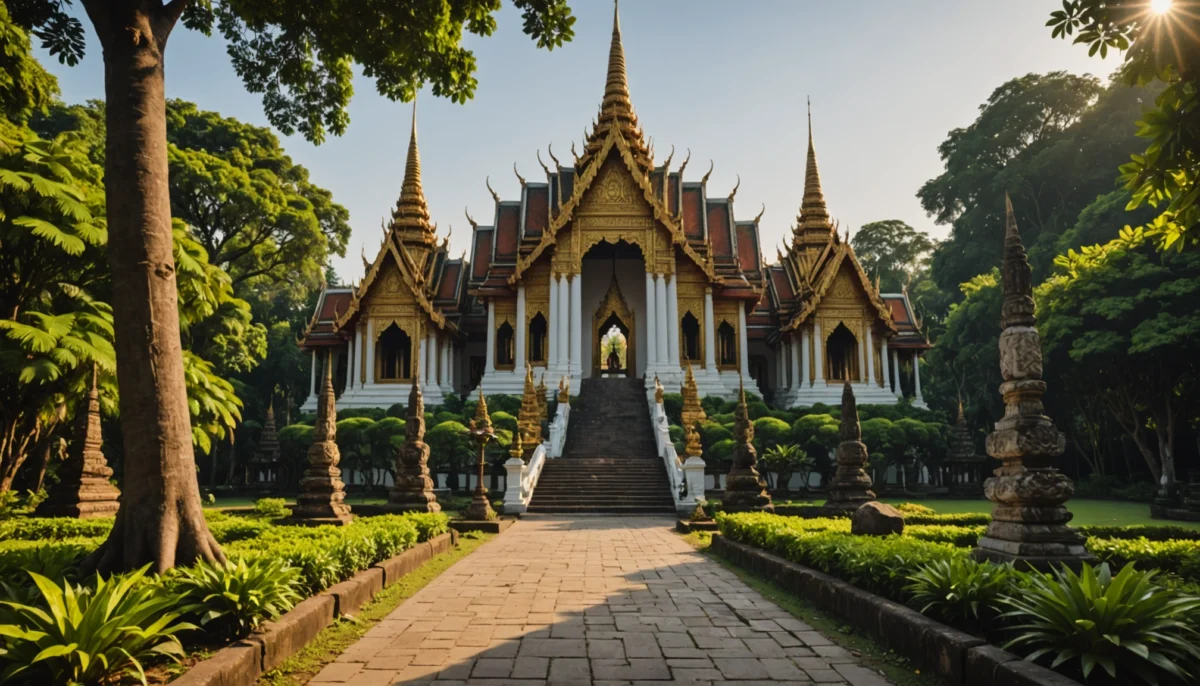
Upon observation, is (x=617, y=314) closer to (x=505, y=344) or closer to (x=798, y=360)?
(x=505, y=344)

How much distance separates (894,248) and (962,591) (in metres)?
54.5

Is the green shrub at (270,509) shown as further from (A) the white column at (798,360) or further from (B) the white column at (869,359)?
(B) the white column at (869,359)

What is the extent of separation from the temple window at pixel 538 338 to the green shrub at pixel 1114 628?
77.6 ft

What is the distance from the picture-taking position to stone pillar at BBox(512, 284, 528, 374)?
26.3 metres

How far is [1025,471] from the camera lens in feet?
18.4

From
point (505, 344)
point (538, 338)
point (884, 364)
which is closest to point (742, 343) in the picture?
point (884, 364)

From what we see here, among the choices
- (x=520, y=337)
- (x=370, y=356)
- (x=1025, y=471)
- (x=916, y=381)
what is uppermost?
(x=520, y=337)

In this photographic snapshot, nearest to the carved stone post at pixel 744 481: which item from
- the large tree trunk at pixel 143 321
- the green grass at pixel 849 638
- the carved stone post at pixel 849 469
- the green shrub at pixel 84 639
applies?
the carved stone post at pixel 849 469

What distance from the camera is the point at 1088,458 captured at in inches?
976

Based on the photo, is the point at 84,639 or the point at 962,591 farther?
the point at 962,591

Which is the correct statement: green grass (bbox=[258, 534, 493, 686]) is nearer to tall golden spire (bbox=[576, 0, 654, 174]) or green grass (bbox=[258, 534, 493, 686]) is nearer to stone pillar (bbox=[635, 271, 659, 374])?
stone pillar (bbox=[635, 271, 659, 374])

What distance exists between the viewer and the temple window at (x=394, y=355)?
27.5 m

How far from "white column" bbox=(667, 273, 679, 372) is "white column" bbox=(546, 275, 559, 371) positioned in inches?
144

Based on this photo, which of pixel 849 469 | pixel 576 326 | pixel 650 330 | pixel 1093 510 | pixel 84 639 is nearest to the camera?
pixel 84 639
